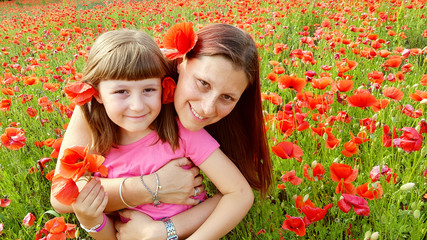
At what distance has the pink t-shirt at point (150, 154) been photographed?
1546 mm

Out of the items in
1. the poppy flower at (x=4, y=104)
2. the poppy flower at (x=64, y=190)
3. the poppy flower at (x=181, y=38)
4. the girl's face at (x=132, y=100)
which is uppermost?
the poppy flower at (x=181, y=38)

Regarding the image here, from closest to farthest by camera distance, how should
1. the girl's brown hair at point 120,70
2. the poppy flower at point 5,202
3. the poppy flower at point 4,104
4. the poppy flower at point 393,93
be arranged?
1. the girl's brown hair at point 120,70
2. the poppy flower at point 5,202
3. the poppy flower at point 393,93
4. the poppy flower at point 4,104

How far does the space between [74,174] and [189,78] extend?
25.0 inches

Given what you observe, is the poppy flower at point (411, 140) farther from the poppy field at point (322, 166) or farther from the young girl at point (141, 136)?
the young girl at point (141, 136)

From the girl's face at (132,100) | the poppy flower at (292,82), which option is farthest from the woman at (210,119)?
the poppy flower at (292,82)

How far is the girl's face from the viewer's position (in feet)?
4.50

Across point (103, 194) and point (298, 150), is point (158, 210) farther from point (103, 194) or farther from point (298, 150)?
point (298, 150)

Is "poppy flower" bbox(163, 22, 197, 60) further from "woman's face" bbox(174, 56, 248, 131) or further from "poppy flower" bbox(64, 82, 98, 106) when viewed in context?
"poppy flower" bbox(64, 82, 98, 106)

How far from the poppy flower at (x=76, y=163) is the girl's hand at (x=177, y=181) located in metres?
0.59

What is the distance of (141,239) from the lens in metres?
1.53

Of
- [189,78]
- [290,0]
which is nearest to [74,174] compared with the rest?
[189,78]

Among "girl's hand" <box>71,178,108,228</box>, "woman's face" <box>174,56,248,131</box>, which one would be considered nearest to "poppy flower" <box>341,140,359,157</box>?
"woman's face" <box>174,56,248,131</box>

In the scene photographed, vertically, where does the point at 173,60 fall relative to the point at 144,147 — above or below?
above

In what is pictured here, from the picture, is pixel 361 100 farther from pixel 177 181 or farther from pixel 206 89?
pixel 177 181
